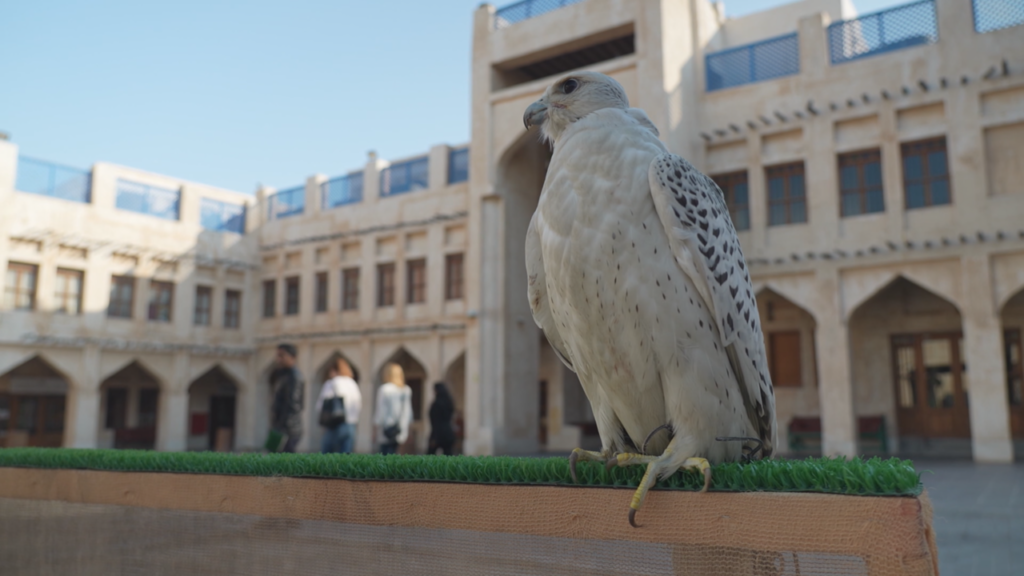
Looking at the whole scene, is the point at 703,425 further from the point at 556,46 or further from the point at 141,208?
the point at 141,208

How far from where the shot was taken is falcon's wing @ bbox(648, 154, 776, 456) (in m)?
2.62

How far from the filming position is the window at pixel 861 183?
17.7m

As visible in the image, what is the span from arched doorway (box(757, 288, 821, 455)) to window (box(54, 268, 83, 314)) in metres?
21.0

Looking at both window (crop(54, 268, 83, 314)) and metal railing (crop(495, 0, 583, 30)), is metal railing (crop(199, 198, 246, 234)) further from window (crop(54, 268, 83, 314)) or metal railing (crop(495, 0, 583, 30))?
metal railing (crop(495, 0, 583, 30))

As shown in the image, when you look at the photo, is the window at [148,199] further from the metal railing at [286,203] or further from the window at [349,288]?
the window at [349,288]

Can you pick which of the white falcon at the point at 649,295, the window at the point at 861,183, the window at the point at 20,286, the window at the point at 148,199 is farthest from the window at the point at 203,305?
the white falcon at the point at 649,295

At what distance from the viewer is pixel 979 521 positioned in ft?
27.2


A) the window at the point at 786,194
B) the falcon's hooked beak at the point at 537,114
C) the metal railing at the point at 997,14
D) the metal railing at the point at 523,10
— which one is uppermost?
the metal railing at the point at 523,10

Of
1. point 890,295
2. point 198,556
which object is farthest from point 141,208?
point 198,556

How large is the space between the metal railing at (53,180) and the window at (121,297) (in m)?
2.86

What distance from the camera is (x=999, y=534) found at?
7512 mm

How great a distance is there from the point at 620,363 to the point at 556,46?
65.4ft

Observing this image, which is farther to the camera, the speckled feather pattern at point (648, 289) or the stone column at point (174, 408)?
the stone column at point (174, 408)

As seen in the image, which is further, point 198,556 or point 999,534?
point 999,534
